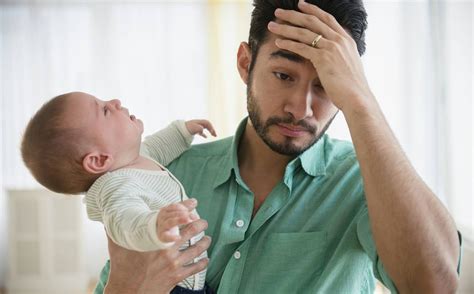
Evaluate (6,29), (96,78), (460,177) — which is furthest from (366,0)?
(6,29)

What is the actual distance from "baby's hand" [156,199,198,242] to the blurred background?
386cm

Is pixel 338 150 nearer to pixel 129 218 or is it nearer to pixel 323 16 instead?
pixel 323 16

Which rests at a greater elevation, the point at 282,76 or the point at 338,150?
the point at 282,76

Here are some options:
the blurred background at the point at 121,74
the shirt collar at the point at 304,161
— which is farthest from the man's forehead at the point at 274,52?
the blurred background at the point at 121,74

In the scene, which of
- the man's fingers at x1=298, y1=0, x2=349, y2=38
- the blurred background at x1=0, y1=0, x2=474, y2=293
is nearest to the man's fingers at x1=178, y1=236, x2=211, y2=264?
the man's fingers at x1=298, y1=0, x2=349, y2=38

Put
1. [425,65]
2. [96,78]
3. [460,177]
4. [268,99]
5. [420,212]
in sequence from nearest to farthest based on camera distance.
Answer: [420,212], [268,99], [460,177], [425,65], [96,78]

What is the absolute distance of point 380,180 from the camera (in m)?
1.22

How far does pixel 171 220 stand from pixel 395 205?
18.4 inches

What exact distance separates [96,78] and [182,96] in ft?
2.37

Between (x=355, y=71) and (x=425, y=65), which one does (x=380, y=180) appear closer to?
(x=355, y=71)

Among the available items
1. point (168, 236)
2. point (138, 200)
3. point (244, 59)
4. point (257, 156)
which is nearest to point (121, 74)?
point (244, 59)

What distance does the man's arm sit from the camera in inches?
47.1

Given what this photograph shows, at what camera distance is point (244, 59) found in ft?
5.57

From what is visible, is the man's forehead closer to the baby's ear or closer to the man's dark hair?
the man's dark hair
